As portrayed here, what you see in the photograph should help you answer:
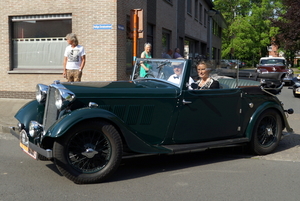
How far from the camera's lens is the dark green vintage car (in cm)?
434

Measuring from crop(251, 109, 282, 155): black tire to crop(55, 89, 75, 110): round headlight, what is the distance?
2914 mm

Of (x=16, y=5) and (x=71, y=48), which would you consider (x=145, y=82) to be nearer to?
(x=71, y=48)

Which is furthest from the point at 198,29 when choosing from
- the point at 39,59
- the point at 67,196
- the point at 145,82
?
the point at 67,196

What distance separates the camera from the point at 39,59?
1346 cm

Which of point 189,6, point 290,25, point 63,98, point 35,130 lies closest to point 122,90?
point 63,98

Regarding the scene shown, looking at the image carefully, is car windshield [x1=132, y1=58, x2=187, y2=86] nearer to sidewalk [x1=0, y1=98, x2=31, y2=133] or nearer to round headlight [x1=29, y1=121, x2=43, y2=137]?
round headlight [x1=29, y1=121, x2=43, y2=137]

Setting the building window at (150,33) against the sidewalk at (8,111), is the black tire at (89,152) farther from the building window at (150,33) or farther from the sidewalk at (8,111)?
the building window at (150,33)

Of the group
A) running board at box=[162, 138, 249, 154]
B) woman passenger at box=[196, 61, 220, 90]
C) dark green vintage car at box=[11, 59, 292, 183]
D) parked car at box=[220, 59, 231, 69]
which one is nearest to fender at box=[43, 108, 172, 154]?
dark green vintage car at box=[11, 59, 292, 183]

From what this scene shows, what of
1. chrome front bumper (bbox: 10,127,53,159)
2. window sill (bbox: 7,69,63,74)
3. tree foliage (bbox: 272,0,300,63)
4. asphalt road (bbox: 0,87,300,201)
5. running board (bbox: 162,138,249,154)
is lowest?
asphalt road (bbox: 0,87,300,201)

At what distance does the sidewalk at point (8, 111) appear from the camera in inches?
Answer: 317

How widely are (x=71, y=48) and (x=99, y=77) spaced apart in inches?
136

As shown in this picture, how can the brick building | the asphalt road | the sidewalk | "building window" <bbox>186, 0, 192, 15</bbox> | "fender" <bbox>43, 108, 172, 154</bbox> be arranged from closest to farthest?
1. the asphalt road
2. "fender" <bbox>43, 108, 172, 154</bbox>
3. the sidewalk
4. the brick building
5. "building window" <bbox>186, 0, 192, 15</bbox>

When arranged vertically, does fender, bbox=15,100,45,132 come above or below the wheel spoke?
above

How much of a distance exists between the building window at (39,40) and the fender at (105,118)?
9236 mm
